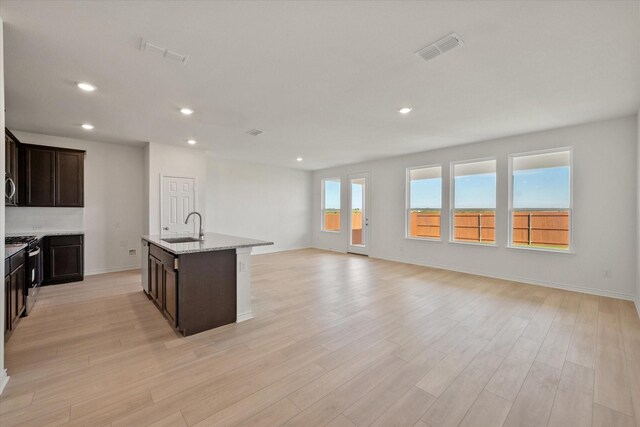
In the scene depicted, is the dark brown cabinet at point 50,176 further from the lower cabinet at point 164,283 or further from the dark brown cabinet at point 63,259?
the lower cabinet at point 164,283

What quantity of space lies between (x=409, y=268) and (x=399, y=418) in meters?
4.66

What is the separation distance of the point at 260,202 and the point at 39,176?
464cm

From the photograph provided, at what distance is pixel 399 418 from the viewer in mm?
1749

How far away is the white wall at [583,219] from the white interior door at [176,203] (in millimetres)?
5480

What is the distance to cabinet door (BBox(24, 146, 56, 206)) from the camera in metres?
4.62

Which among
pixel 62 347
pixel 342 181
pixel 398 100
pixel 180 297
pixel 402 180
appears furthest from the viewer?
pixel 342 181

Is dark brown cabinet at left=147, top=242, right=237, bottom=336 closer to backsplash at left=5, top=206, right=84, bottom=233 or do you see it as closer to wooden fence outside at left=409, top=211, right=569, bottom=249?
backsplash at left=5, top=206, right=84, bottom=233

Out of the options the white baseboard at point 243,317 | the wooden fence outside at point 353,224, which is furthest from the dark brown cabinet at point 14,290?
the wooden fence outside at point 353,224

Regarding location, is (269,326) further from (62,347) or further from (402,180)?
(402,180)

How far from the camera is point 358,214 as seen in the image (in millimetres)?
8648

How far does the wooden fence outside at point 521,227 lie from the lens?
4758mm

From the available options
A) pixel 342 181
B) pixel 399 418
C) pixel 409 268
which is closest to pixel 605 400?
pixel 399 418

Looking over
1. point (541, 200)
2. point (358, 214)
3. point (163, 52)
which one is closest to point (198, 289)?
point (163, 52)

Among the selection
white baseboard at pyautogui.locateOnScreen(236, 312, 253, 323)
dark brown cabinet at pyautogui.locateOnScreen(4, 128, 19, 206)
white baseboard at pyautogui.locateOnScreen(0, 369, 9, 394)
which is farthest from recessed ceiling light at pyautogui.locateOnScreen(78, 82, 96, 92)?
white baseboard at pyautogui.locateOnScreen(236, 312, 253, 323)
